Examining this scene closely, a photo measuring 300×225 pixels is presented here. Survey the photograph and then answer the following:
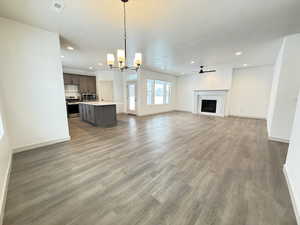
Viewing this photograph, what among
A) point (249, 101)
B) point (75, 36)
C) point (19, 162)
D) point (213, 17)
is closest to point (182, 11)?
point (213, 17)

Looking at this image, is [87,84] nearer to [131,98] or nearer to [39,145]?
[131,98]

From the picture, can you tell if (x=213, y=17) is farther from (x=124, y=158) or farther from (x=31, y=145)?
(x=31, y=145)

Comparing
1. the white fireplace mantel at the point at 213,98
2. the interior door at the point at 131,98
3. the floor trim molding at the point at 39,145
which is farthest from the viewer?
the interior door at the point at 131,98

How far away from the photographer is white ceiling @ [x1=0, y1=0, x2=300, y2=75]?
2002 mm

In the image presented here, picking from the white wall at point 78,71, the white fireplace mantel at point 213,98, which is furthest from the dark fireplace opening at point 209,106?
the white wall at point 78,71

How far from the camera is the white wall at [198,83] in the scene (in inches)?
269

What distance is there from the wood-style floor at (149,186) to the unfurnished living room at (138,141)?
0.05ft

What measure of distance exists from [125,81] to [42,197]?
22.6ft

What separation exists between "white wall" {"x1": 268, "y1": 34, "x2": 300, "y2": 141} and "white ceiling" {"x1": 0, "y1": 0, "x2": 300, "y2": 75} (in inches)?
15.2

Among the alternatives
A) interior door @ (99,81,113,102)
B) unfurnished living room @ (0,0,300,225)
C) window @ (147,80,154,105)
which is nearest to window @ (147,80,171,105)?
Result: window @ (147,80,154,105)

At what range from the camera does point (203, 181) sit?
6.22ft

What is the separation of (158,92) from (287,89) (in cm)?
598

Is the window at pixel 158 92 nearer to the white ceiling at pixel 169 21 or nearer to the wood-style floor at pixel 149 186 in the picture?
the white ceiling at pixel 169 21

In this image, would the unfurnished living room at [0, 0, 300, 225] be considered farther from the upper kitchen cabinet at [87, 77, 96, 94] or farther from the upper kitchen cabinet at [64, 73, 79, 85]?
the upper kitchen cabinet at [87, 77, 96, 94]
